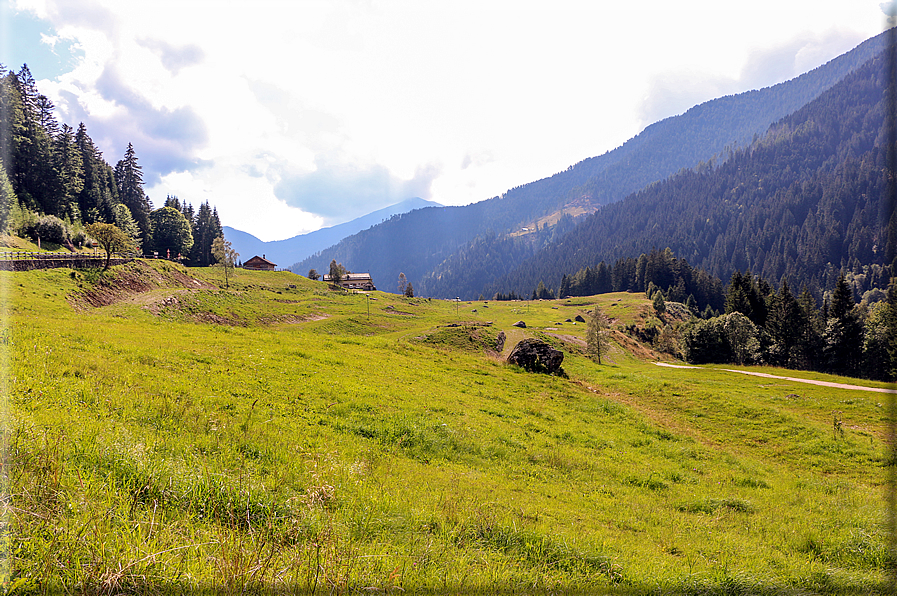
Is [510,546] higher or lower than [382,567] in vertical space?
lower

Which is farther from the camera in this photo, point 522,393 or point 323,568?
point 522,393

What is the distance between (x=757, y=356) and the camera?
207 feet

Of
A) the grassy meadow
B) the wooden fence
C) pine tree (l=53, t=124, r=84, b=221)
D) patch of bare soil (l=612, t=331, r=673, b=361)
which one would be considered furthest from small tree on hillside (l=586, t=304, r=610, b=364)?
pine tree (l=53, t=124, r=84, b=221)

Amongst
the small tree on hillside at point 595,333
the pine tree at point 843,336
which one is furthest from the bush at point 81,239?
the pine tree at point 843,336

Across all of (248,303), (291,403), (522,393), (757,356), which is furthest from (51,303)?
(757,356)

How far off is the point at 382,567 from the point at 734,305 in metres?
101

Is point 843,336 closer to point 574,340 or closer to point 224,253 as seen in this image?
point 574,340

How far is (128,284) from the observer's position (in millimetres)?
45156

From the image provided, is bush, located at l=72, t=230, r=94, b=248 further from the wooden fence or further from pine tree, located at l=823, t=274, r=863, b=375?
pine tree, located at l=823, t=274, r=863, b=375

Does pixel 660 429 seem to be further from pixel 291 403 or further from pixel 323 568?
pixel 323 568

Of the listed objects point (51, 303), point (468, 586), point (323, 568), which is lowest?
point (468, 586)

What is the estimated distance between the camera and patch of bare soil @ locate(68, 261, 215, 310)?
36.4 meters

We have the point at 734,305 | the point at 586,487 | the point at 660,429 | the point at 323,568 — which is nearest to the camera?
the point at 323,568

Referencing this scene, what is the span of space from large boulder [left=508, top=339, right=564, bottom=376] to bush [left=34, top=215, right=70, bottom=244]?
79613mm
